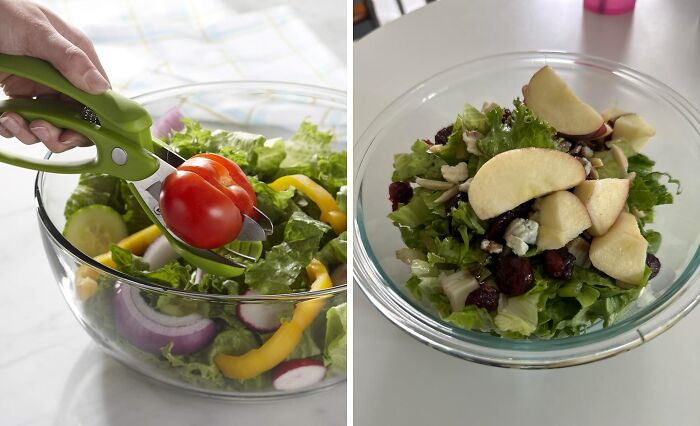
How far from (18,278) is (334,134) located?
58cm

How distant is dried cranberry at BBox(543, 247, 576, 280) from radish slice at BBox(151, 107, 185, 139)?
683 mm

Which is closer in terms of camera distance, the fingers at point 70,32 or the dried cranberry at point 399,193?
the fingers at point 70,32

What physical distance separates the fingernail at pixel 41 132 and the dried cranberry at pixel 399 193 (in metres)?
0.51

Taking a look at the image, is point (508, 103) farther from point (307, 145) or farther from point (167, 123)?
point (167, 123)

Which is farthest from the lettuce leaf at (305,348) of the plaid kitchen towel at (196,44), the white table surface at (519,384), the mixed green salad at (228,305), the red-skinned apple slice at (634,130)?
the plaid kitchen towel at (196,44)

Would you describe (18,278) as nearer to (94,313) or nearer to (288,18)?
(94,313)

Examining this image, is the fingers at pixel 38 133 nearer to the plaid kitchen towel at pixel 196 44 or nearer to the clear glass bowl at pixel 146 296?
the clear glass bowl at pixel 146 296

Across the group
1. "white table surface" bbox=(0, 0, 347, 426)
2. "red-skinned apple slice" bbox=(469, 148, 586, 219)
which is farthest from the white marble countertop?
"red-skinned apple slice" bbox=(469, 148, 586, 219)

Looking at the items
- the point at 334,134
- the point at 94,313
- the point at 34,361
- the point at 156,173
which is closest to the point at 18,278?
the point at 34,361

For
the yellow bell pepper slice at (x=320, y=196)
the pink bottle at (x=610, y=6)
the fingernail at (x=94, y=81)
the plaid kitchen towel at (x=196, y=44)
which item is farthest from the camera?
the plaid kitchen towel at (x=196, y=44)

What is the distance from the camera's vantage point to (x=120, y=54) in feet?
6.25

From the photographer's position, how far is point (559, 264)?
1.08 metres

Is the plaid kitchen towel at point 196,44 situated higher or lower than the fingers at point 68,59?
lower

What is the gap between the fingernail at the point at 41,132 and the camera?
0.94 m
